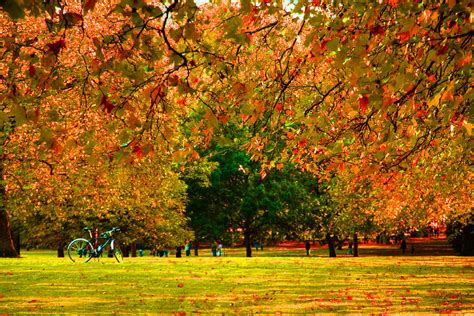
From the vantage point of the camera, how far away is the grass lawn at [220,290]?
13.5m

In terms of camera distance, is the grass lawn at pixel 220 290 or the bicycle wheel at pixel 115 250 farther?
the bicycle wheel at pixel 115 250

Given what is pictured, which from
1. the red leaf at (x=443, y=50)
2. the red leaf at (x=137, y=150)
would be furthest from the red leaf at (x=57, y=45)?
the red leaf at (x=443, y=50)

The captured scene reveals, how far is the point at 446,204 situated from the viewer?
86.3ft

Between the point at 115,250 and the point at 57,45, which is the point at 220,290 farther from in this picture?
the point at 115,250

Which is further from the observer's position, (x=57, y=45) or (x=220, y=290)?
(x=220, y=290)

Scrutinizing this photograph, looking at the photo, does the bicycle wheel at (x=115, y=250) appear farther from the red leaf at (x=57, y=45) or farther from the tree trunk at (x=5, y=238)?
the red leaf at (x=57, y=45)

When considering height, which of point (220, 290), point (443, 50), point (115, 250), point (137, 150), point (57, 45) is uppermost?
point (443, 50)

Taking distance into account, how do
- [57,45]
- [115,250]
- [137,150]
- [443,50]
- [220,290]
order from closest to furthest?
[57,45], [137,150], [443,50], [220,290], [115,250]

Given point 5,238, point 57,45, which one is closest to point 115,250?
point 5,238

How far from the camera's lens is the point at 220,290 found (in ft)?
55.9

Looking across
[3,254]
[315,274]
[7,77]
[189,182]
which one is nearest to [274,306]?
[315,274]

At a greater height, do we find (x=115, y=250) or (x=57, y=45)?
(x=57, y=45)

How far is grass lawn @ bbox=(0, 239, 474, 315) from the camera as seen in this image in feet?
44.4

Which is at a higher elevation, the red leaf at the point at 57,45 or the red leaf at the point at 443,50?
the red leaf at the point at 443,50
